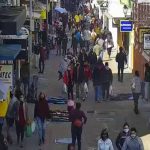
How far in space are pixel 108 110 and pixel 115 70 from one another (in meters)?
9.80

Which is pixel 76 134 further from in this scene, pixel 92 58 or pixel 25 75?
pixel 92 58

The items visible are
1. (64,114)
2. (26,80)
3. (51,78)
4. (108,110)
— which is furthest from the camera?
(51,78)

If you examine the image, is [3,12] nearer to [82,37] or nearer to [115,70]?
[115,70]

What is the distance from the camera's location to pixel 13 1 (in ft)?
95.7

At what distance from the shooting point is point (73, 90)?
27.6 m

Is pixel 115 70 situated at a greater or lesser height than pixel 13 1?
lesser

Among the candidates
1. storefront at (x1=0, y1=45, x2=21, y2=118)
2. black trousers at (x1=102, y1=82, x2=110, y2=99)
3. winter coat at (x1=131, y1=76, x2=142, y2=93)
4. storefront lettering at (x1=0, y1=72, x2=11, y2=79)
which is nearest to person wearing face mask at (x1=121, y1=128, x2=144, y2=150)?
storefront at (x1=0, y1=45, x2=21, y2=118)

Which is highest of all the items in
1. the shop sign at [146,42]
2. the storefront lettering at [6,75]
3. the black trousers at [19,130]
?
the shop sign at [146,42]

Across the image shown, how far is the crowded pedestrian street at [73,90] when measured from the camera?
62.1 feet

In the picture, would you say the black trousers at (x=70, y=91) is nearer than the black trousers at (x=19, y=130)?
No

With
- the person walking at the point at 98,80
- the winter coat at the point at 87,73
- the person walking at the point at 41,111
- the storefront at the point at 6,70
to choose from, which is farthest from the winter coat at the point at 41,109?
the winter coat at the point at 87,73

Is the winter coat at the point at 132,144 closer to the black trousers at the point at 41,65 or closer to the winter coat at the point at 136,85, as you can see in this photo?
the winter coat at the point at 136,85

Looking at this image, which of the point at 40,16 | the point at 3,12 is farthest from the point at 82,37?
the point at 3,12

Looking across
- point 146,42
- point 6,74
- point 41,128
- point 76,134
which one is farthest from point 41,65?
point 76,134
